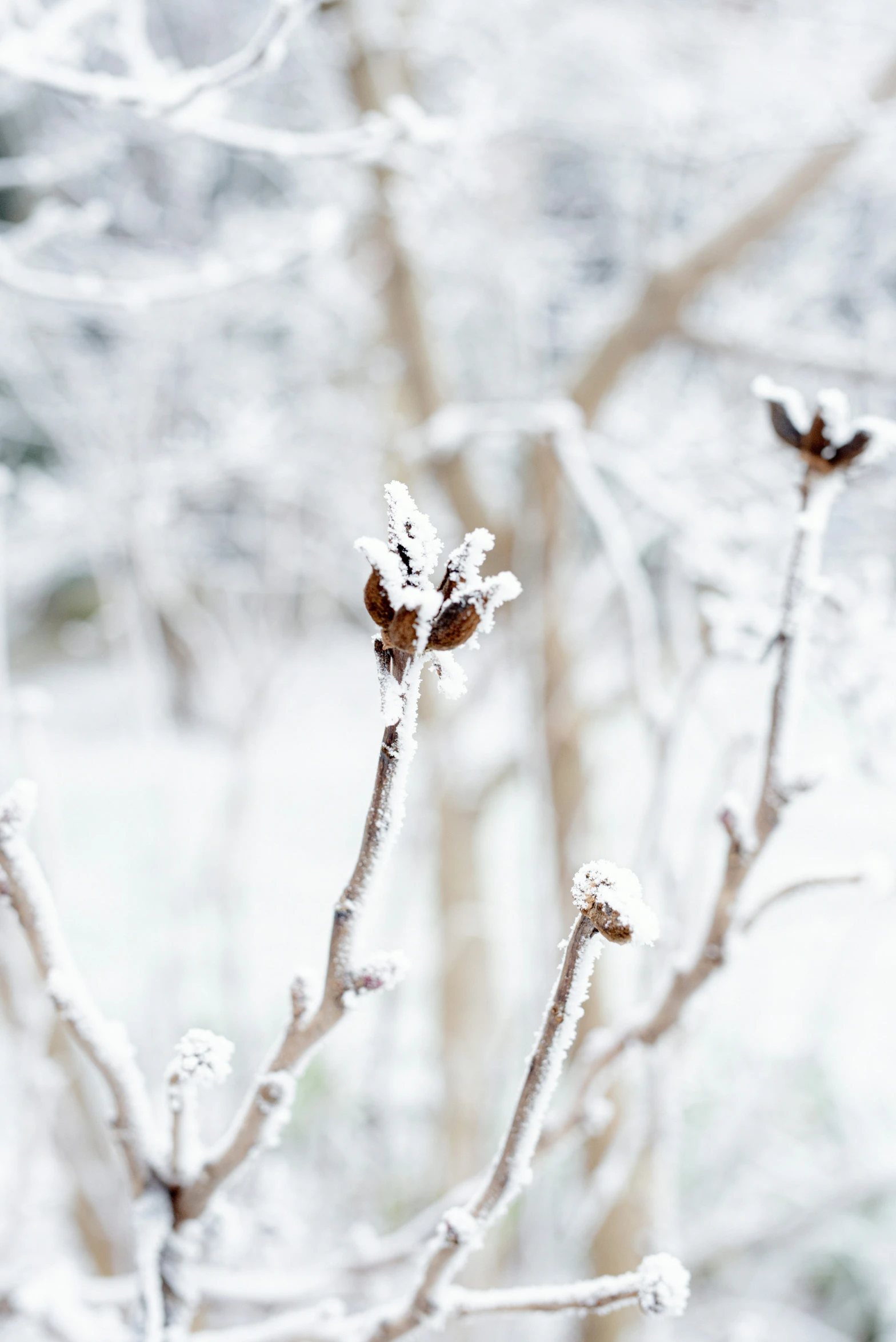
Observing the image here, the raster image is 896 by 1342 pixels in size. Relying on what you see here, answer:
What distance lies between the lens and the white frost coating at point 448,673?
237 mm

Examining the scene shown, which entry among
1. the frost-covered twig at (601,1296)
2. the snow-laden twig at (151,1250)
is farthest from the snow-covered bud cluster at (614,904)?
the snow-laden twig at (151,1250)

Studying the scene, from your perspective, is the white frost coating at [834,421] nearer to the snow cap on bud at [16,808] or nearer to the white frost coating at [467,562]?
the white frost coating at [467,562]

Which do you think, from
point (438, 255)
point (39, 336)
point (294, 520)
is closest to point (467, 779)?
point (294, 520)

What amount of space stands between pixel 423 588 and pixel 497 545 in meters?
1.33

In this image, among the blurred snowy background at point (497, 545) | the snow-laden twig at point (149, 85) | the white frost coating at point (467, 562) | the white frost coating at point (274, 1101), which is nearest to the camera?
the white frost coating at point (467, 562)

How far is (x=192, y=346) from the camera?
2.27 m

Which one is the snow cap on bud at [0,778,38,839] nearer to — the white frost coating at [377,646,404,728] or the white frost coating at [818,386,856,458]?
the white frost coating at [377,646,404,728]

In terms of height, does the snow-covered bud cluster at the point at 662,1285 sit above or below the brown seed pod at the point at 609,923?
below

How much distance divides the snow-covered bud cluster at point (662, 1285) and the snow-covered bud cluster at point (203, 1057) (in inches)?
5.8

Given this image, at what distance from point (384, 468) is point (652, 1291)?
1805 mm

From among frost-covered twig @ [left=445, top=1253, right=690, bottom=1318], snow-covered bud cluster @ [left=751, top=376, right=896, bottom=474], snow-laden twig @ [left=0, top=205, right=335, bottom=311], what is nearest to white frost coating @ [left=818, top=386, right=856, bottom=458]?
snow-covered bud cluster @ [left=751, top=376, right=896, bottom=474]

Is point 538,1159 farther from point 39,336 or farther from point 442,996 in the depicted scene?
point 39,336

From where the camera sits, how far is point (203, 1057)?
0.30 meters

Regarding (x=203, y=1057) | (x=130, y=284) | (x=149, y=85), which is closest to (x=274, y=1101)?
(x=203, y=1057)
